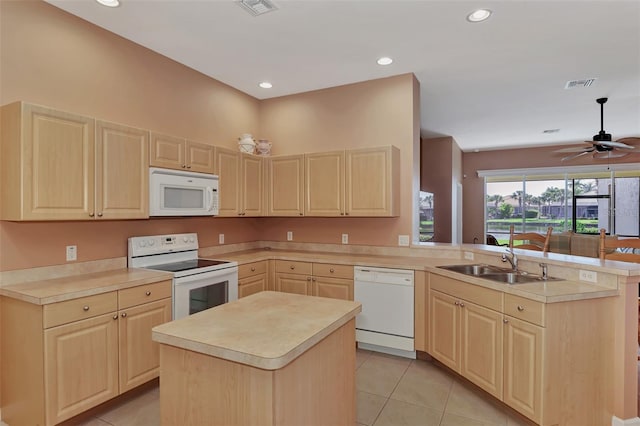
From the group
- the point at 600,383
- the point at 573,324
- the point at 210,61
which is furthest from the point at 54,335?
the point at 600,383

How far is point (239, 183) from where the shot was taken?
387 cm

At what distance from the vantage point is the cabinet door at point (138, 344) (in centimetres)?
239

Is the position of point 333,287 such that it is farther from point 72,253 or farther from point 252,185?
point 72,253

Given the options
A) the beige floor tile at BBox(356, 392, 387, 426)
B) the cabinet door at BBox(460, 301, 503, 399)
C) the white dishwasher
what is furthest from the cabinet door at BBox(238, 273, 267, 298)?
the cabinet door at BBox(460, 301, 503, 399)

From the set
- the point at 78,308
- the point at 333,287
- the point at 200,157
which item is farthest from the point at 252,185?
the point at 78,308

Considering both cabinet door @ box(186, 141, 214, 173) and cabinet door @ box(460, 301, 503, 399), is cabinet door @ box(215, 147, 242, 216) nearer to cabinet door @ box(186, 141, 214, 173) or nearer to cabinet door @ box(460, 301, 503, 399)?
cabinet door @ box(186, 141, 214, 173)

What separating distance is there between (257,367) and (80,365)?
1.64 meters

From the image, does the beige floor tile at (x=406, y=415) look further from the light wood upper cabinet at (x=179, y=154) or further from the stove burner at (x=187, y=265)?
the light wood upper cabinet at (x=179, y=154)

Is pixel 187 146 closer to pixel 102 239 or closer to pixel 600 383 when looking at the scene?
pixel 102 239

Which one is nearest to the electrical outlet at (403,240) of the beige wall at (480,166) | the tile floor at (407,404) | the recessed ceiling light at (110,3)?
the tile floor at (407,404)

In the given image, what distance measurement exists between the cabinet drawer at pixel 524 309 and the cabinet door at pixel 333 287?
5.01ft

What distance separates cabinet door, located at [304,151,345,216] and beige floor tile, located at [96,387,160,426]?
2.32 metres

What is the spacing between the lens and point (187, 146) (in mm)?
3205

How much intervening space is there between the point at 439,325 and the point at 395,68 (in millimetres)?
2639
